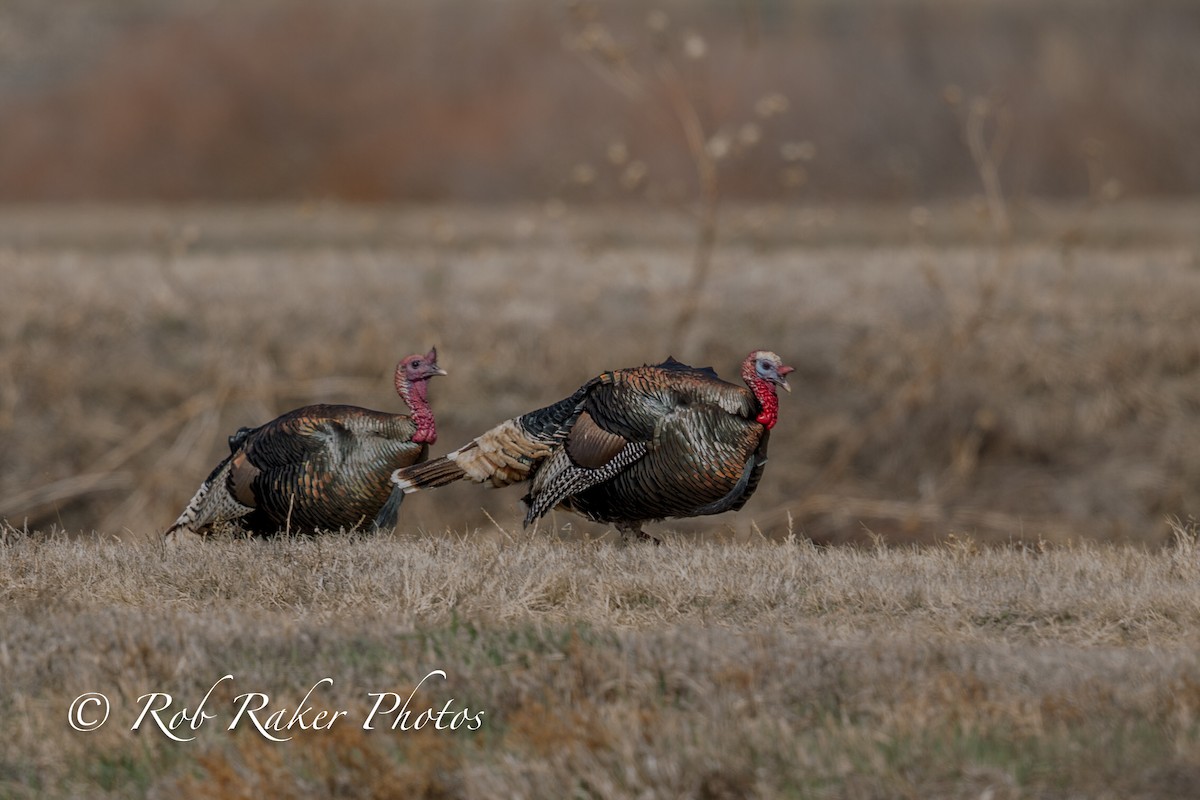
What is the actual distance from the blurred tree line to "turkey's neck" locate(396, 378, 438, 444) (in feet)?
62.9

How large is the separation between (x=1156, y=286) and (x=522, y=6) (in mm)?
18609

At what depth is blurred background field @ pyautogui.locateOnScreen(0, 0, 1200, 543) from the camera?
15.0 metres

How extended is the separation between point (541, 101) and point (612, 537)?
69.0 ft

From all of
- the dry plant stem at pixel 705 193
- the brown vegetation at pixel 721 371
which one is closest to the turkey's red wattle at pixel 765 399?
the brown vegetation at pixel 721 371

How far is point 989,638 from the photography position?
6246 mm

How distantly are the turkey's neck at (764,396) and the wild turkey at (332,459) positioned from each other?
4.82 ft

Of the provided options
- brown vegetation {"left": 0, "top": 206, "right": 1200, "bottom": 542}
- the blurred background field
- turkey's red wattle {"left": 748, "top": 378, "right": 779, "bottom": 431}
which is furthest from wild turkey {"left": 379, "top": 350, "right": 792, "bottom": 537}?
brown vegetation {"left": 0, "top": 206, "right": 1200, "bottom": 542}

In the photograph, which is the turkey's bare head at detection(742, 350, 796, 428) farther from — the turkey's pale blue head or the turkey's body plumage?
the turkey's body plumage

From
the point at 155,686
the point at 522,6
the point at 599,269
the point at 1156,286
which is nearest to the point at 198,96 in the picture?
the point at 522,6

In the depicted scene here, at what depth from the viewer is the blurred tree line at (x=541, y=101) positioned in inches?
1117

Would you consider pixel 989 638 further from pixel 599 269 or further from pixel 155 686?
pixel 599 269

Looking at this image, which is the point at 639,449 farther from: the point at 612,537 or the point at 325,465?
the point at 612,537

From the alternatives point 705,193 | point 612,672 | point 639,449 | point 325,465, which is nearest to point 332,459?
point 325,465

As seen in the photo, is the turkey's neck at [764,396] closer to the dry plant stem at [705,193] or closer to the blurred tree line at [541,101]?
the dry plant stem at [705,193]
